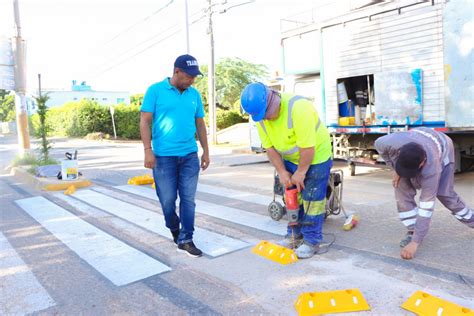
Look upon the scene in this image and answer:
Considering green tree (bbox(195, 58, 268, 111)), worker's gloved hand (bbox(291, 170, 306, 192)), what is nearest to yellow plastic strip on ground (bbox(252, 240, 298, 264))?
worker's gloved hand (bbox(291, 170, 306, 192))

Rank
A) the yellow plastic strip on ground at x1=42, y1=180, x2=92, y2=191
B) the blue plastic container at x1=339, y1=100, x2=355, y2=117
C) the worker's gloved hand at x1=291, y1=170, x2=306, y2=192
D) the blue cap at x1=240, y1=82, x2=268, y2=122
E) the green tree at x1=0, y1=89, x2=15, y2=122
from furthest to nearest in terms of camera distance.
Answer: the green tree at x1=0, y1=89, x2=15, y2=122 < the blue plastic container at x1=339, y1=100, x2=355, y2=117 < the yellow plastic strip on ground at x1=42, y1=180, x2=92, y2=191 < the worker's gloved hand at x1=291, y1=170, x2=306, y2=192 < the blue cap at x1=240, y1=82, x2=268, y2=122

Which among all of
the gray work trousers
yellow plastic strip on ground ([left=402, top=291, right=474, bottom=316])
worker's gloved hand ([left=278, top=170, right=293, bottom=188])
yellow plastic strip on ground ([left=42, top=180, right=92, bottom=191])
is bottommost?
yellow plastic strip on ground ([left=402, top=291, right=474, bottom=316])

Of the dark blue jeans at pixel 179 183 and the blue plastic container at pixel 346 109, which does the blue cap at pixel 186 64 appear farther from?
the blue plastic container at pixel 346 109

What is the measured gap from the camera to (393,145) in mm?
3881

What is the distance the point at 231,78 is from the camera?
37.1 m

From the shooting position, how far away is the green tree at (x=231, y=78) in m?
37.1

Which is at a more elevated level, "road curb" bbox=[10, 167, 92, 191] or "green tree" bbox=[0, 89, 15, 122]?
"green tree" bbox=[0, 89, 15, 122]

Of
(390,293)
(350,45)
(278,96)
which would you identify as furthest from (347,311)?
(350,45)

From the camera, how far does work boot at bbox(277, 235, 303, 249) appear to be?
4320 mm

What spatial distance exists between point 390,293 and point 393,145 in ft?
4.45

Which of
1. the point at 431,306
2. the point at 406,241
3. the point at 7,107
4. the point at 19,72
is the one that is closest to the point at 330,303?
the point at 431,306

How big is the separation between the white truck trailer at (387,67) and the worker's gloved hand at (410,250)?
4730 millimetres

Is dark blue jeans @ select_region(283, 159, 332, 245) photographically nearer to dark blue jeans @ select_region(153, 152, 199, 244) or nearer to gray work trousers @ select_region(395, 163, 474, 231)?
gray work trousers @ select_region(395, 163, 474, 231)

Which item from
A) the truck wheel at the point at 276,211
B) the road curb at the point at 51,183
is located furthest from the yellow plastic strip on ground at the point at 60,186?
the truck wheel at the point at 276,211
